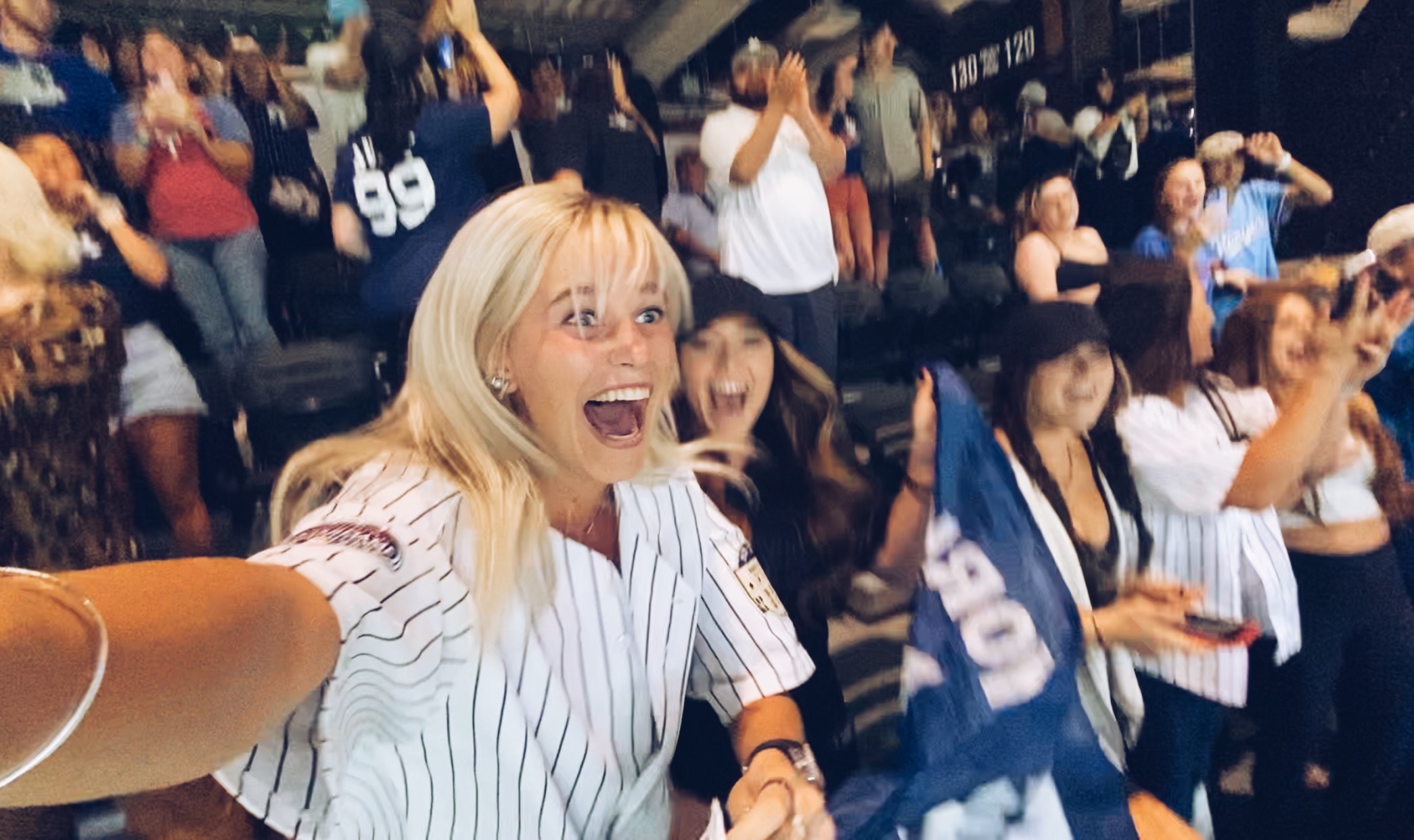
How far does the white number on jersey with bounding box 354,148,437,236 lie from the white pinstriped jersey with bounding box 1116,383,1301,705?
2.75ft

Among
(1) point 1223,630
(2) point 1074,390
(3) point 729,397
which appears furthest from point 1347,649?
(3) point 729,397

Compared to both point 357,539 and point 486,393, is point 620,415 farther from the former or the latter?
point 357,539

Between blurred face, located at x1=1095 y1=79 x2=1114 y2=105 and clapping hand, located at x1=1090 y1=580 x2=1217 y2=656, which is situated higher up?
blurred face, located at x1=1095 y1=79 x2=1114 y2=105

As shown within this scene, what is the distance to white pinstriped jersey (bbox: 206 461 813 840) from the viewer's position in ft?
2.41

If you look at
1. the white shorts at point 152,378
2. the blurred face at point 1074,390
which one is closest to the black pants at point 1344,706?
the blurred face at point 1074,390

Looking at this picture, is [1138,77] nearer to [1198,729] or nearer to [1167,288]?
[1167,288]

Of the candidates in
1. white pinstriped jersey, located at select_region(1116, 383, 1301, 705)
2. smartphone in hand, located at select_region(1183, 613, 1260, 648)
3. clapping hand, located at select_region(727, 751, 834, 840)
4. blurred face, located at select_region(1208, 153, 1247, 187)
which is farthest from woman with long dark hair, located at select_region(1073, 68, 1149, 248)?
clapping hand, located at select_region(727, 751, 834, 840)

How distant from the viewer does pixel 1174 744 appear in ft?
3.79

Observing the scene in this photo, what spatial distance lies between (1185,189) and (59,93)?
3.80 ft

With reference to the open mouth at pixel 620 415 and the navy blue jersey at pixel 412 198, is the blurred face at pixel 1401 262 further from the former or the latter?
the navy blue jersey at pixel 412 198

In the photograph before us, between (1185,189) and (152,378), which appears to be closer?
(152,378)

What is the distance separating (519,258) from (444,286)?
7 centimetres

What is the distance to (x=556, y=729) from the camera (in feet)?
2.76

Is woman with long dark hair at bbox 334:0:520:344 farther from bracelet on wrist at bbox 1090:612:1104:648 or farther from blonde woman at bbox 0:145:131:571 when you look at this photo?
bracelet on wrist at bbox 1090:612:1104:648
